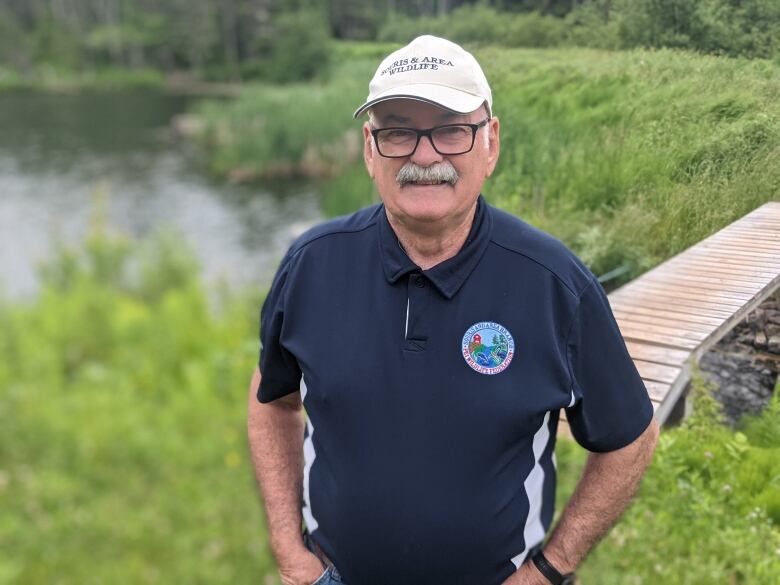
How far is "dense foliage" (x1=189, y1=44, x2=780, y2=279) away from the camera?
1.55 metres

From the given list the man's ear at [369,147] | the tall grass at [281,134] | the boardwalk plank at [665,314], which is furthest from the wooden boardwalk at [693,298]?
the tall grass at [281,134]

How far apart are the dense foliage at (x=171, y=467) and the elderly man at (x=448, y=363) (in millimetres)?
413

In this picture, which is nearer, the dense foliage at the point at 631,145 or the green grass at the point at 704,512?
the dense foliage at the point at 631,145

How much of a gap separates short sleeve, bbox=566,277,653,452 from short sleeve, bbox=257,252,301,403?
0.70 metres

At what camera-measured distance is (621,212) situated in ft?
6.11

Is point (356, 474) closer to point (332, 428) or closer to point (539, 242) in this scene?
point (332, 428)

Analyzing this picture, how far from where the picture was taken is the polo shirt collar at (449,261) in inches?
57.9

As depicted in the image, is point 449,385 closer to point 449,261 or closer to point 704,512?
point 449,261

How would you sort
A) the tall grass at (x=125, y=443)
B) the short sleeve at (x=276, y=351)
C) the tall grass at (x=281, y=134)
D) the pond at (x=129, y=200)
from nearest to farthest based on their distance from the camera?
the short sleeve at (x=276, y=351) → the tall grass at (x=125, y=443) → the pond at (x=129, y=200) → the tall grass at (x=281, y=134)

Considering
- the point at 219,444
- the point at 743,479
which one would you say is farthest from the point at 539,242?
the point at 219,444

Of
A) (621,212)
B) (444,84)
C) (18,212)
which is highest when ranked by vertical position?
(444,84)

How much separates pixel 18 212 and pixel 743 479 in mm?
14617

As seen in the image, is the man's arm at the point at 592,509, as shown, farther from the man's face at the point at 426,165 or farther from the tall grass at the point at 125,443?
the tall grass at the point at 125,443

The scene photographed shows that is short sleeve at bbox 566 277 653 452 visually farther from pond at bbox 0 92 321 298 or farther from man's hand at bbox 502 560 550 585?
pond at bbox 0 92 321 298
